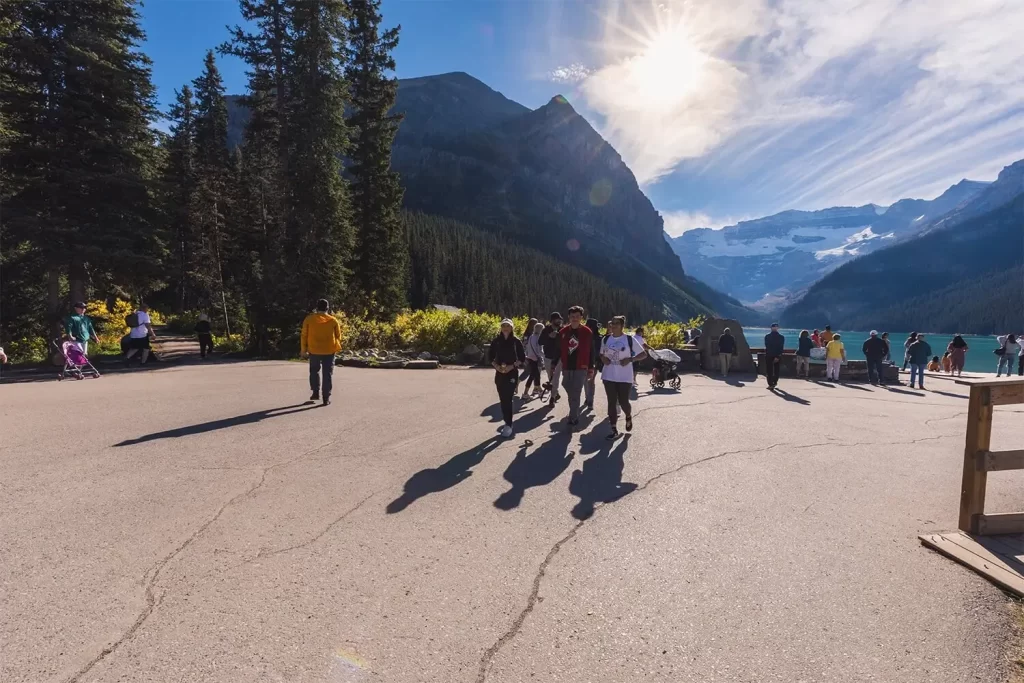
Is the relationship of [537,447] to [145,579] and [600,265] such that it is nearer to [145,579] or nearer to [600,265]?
[145,579]

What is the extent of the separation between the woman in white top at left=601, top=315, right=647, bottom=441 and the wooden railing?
12.6ft

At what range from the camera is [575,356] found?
8148 millimetres

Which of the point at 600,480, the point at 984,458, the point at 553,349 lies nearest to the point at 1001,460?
the point at 984,458

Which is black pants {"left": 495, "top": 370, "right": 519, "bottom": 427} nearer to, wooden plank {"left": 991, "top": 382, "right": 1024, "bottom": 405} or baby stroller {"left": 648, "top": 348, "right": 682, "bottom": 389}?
wooden plank {"left": 991, "top": 382, "right": 1024, "bottom": 405}

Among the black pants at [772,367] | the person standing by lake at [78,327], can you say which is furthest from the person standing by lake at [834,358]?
the person standing by lake at [78,327]

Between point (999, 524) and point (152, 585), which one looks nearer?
point (152, 585)

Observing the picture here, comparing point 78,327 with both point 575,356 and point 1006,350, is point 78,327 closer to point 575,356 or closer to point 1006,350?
point 575,356

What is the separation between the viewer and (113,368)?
14.2 m

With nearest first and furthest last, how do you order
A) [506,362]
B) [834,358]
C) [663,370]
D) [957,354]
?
[506,362]
[663,370]
[834,358]
[957,354]

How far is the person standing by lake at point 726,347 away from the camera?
1633 cm

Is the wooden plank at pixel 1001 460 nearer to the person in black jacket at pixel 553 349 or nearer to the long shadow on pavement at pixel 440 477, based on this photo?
the long shadow on pavement at pixel 440 477

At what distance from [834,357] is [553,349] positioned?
12.8 meters

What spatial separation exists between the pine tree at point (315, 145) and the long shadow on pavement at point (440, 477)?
1494cm

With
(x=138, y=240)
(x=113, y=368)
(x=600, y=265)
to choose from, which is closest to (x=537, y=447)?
(x=113, y=368)
